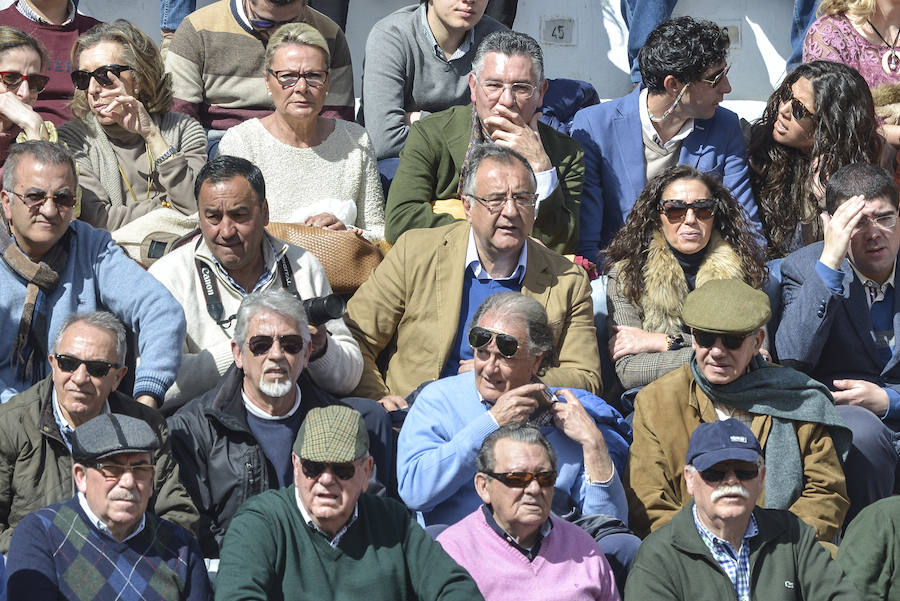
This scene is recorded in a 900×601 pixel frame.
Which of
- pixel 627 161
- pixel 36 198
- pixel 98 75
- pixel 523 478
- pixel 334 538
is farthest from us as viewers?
pixel 627 161

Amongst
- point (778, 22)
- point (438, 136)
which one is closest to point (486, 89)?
point (438, 136)

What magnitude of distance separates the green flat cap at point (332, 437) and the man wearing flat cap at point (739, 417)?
1197 mm

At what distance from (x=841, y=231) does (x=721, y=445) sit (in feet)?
5.23

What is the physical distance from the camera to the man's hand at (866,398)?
18.7ft

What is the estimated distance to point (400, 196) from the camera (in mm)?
6320

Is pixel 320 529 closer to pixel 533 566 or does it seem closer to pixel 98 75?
pixel 533 566

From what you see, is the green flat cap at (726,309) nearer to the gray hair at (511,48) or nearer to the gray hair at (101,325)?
the gray hair at (511,48)

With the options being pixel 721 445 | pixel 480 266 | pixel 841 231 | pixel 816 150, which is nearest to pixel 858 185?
pixel 841 231

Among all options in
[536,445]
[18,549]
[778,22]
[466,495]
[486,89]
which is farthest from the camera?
[778,22]

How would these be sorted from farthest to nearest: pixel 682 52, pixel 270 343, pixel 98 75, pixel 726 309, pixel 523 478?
pixel 682 52
pixel 98 75
pixel 726 309
pixel 270 343
pixel 523 478

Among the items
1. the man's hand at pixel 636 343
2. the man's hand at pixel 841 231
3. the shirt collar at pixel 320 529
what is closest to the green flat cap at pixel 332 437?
the shirt collar at pixel 320 529

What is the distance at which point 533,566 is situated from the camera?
4.50 meters

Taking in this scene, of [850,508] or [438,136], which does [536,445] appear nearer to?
[850,508]

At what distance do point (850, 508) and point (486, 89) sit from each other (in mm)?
2223
